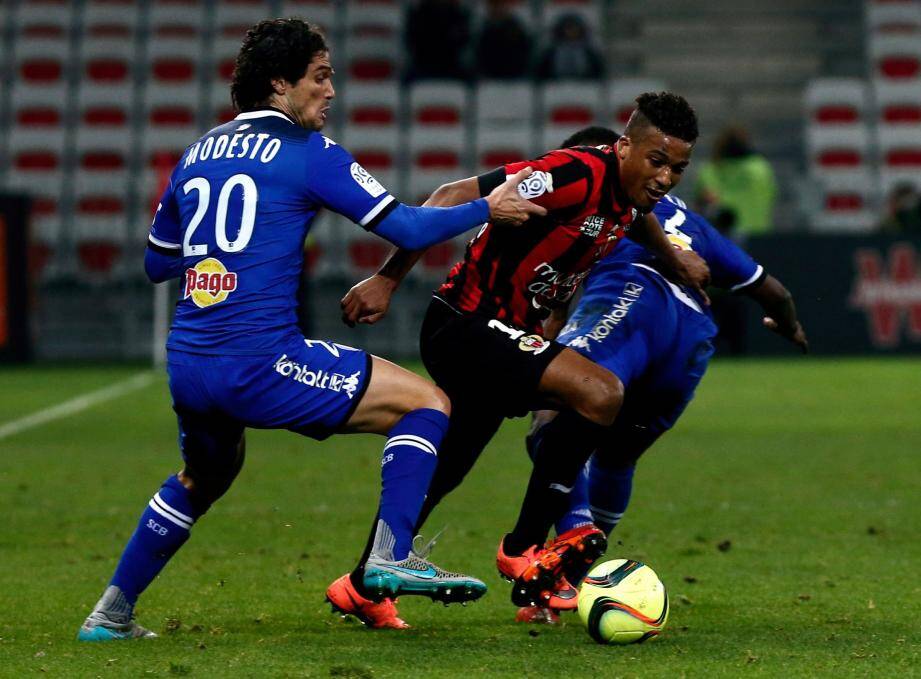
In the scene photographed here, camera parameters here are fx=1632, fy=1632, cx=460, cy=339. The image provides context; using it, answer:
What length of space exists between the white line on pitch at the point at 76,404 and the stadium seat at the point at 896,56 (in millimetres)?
10610

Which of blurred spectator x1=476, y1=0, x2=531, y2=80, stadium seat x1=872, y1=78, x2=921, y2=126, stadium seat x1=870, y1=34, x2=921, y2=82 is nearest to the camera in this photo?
blurred spectator x1=476, y1=0, x2=531, y2=80

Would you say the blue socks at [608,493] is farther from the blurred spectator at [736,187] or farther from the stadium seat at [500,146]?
the stadium seat at [500,146]

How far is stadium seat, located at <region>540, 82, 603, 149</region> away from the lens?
20.1 metres

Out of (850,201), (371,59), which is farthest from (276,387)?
(371,59)

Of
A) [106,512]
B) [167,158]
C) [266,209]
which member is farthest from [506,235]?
[167,158]

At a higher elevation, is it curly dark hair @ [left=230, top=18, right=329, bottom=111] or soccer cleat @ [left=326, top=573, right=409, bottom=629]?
curly dark hair @ [left=230, top=18, right=329, bottom=111]

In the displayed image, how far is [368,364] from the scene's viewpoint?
4.69 meters

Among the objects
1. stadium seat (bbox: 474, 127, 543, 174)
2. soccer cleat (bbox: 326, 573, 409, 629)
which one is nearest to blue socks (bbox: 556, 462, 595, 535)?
soccer cleat (bbox: 326, 573, 409, 629)

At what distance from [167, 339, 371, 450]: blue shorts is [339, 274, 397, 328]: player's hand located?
0.94 feet

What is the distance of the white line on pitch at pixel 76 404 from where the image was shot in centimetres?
1145

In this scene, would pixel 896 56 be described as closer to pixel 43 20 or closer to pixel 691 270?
pixel 43 20

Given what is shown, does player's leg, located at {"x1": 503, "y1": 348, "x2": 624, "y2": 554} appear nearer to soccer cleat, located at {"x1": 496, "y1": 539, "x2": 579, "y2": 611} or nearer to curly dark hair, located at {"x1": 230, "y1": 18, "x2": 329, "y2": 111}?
soccer cleat, located at {"x1": 496, "y1": 539, "x2": 579, "y2": 611}

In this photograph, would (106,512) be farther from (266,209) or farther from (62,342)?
(62,342)

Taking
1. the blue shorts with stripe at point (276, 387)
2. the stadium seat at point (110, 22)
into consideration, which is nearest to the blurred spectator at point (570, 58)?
the stadium seat at point (110, 22)
